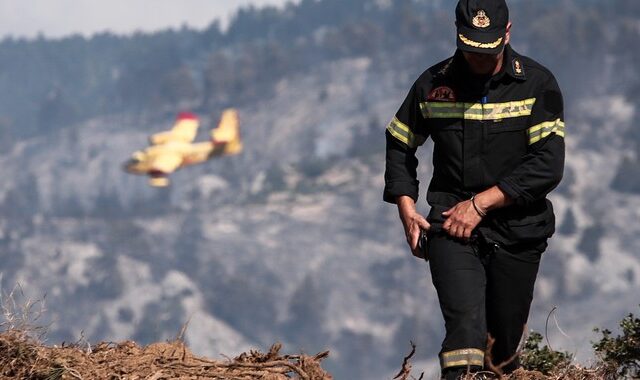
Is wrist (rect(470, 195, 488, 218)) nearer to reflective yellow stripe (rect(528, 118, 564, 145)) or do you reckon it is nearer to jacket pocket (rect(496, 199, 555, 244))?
jacket pocket (rect(496, 199, 555, 244))

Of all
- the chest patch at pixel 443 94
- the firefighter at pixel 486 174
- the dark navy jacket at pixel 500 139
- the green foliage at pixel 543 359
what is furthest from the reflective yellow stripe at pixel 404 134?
the green foliage at pixel 543 359

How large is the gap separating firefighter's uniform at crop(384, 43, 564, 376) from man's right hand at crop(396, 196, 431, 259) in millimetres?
69

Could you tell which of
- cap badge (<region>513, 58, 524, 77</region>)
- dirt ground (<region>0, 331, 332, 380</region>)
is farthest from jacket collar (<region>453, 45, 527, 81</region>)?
dirt ground (<region>0, 331, 332, 380</region>)

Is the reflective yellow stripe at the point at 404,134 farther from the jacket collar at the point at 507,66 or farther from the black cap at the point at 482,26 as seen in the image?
the black cap at the point at 482,26

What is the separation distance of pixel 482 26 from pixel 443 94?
593 mm

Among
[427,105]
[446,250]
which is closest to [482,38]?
[427,105]

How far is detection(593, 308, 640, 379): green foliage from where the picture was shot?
36.7 feet

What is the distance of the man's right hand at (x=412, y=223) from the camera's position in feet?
33.7

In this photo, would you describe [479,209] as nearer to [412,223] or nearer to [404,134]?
[412,223]

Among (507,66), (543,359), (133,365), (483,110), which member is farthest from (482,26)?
(133,365)

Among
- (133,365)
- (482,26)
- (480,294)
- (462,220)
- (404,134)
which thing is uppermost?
(482,26)

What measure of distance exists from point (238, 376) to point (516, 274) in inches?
78.3

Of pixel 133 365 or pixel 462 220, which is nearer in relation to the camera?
pixel 133 365

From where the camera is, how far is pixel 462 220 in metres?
10.1
